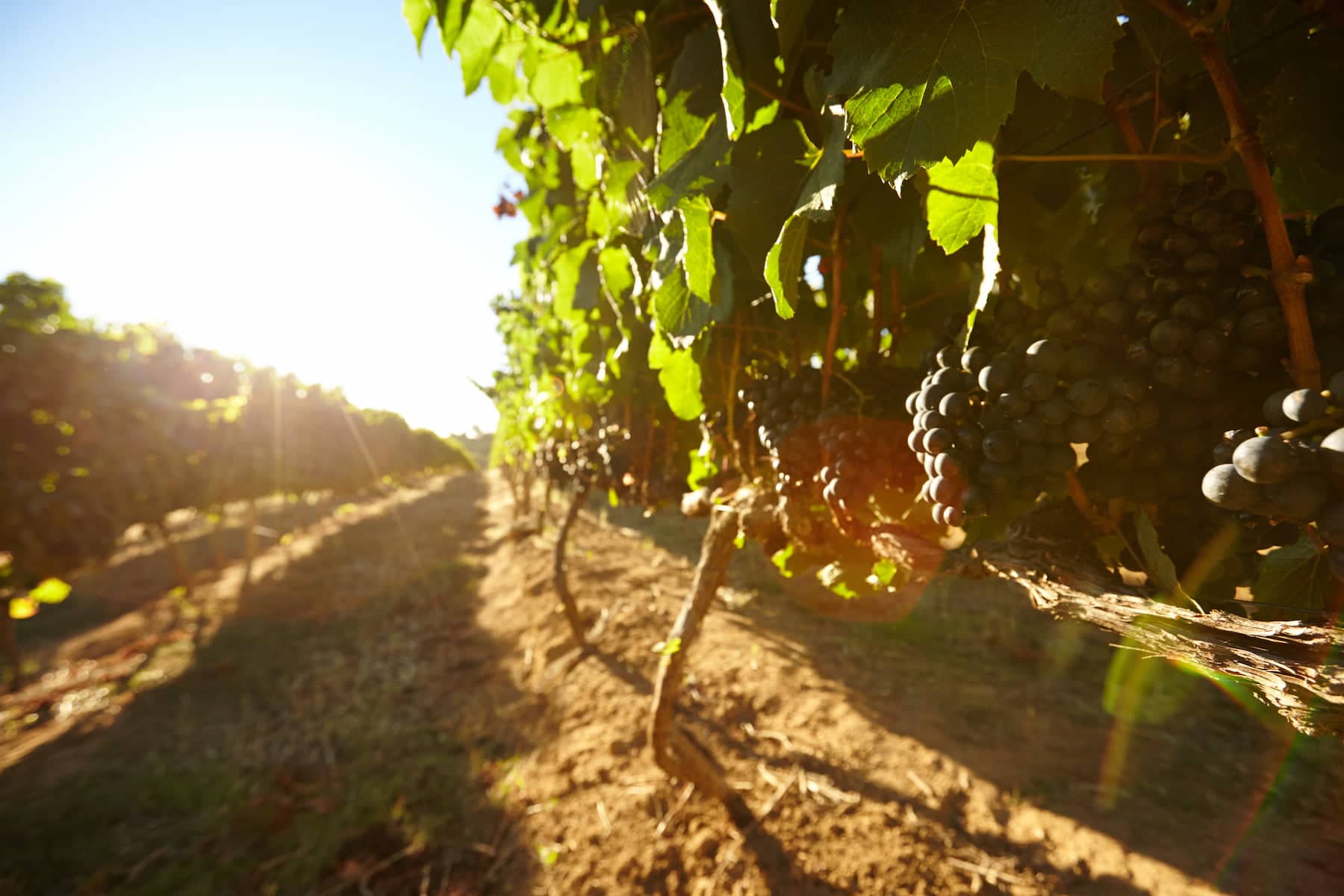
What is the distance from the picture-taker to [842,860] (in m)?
3.64

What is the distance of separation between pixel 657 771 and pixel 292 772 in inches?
173

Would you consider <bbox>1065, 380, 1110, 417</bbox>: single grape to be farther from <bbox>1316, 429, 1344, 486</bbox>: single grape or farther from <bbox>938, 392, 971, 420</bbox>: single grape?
<bbox>1316, 429, 1344, 486</bbox>: single grape

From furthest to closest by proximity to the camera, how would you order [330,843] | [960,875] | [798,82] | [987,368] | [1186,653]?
[330,843], [960,875], [798,82], [987,368], [1186,653]

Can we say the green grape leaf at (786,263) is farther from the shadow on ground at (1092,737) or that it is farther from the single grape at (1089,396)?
the shadow on ground at (1092,737)

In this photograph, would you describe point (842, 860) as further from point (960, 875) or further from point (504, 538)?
point (504, 538)

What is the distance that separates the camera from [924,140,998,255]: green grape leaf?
3.10ft

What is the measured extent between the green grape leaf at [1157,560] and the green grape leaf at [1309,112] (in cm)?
76

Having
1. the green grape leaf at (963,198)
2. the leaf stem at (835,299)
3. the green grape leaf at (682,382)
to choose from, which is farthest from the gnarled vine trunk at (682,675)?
the green grape leaf at (963,198)

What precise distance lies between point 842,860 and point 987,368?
388cm

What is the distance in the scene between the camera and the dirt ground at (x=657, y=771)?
3.80 meters

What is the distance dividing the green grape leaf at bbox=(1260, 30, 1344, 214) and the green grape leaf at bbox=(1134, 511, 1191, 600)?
2.49ft

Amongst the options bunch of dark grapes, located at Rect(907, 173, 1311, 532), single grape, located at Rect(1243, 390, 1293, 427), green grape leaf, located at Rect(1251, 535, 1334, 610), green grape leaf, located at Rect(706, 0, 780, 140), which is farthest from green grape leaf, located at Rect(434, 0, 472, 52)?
green grape leaf, located at Rect(1251, 535, 1334, 610)

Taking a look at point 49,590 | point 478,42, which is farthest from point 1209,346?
point 49,590

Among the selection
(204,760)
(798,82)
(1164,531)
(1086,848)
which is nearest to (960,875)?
(1086,848)
